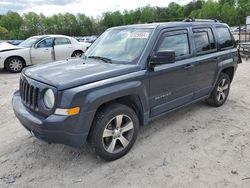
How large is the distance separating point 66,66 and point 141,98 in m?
1.19

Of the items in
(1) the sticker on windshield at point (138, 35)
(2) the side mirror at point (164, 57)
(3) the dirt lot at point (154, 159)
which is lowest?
(3) the dirt lot at point (154, 159)

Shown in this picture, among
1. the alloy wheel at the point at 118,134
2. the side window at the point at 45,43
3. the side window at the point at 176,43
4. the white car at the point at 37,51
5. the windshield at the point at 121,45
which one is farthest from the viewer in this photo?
the side window at the point at 45,43

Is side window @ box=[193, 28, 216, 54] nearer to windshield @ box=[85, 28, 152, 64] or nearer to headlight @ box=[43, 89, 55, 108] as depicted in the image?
windshield @ box=[85, 28, 152, 64]

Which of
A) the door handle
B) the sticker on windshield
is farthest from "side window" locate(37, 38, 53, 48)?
the door handle

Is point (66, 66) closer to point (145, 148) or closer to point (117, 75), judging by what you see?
point (117, 75)

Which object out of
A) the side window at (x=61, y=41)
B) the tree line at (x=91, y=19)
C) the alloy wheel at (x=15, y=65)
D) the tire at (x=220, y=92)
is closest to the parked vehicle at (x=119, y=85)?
the tire at (x=220, y=92)

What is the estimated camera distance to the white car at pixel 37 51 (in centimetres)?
998

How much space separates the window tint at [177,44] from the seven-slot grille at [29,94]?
6.21ft

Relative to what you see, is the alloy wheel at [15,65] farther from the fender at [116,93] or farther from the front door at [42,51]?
the fender at [116,93]

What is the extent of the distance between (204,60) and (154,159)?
2.10 metres

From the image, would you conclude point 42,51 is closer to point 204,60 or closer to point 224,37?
point 224,37

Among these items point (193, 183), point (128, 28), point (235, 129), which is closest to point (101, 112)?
point (193, 183)

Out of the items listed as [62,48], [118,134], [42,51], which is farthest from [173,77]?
[62,48]

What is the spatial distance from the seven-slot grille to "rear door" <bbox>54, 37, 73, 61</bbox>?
764cm
